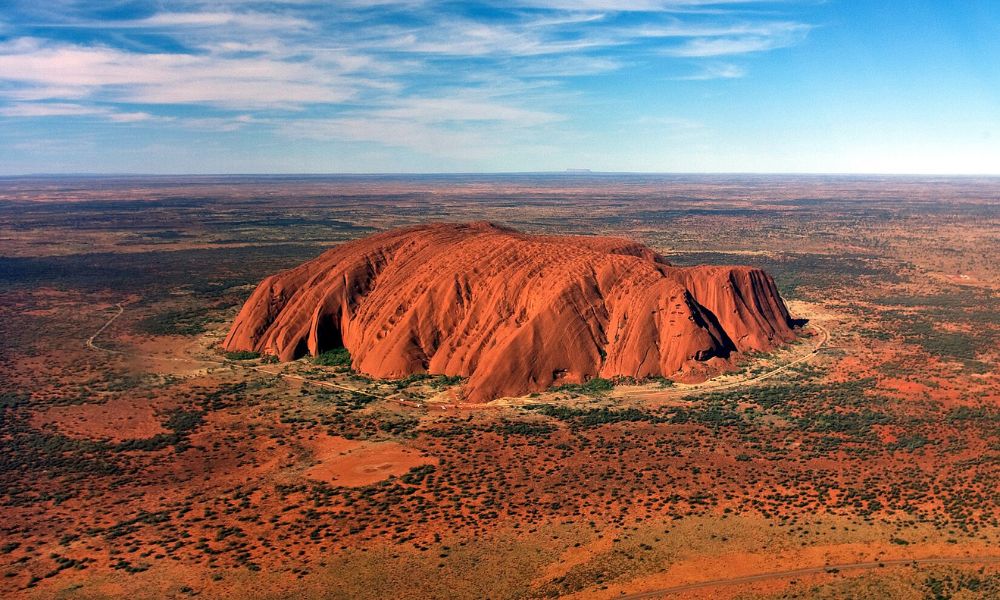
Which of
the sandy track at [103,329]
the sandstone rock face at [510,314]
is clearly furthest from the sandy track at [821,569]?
the sandy track at [103,329]

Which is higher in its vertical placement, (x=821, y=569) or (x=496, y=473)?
(x=496, y=473)

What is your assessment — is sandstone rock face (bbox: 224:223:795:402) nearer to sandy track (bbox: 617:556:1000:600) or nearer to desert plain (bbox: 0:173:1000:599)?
desert plain (bbox: 0:173:1000:599)

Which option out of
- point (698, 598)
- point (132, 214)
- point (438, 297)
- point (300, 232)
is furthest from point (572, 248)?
point (132, 214)

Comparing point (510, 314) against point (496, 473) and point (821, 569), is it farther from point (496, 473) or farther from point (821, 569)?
point (821, 569)

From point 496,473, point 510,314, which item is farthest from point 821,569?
point 510,314

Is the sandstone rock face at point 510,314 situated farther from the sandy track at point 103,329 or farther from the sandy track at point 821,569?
the sandy track at point 821,569

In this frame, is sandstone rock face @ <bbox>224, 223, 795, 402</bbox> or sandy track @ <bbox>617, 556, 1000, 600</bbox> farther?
sandstone rock face @ <bbox>224, 223, 795, 402</bbox>

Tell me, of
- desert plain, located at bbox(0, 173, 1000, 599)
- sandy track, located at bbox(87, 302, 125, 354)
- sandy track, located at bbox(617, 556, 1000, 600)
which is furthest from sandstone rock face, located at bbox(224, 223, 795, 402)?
sandy track, located at bbox(617, 556, 1000, 600)

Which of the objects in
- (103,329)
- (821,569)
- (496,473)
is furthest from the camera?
(103,329)
